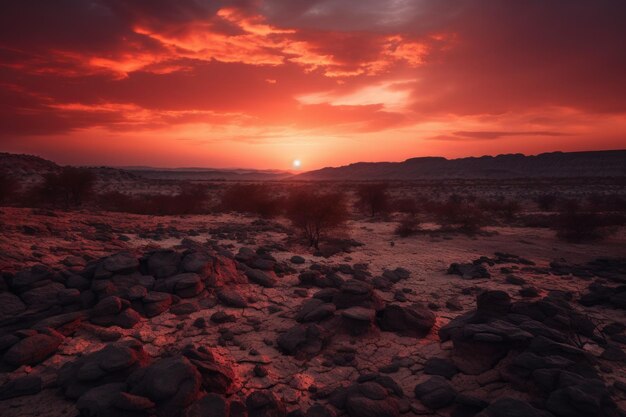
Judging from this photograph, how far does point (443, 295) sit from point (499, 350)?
174 inches

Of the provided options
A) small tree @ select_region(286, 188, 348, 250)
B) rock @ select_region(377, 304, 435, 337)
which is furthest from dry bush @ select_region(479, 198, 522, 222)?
rock @ select_region(377, 304, 435, 337)

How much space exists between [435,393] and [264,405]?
8.38ft

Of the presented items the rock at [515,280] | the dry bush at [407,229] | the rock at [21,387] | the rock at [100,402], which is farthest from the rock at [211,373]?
the dry bush at [407,229]

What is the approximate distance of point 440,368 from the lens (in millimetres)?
6094

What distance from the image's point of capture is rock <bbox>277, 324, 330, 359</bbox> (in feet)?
22.4

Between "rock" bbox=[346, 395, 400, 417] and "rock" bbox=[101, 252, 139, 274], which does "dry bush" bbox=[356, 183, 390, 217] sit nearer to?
"rock" bbox=[101, 252, 139, 274]

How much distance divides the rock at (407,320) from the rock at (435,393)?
1.91 meters

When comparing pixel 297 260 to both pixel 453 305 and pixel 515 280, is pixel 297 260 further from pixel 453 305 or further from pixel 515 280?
pixel 515 280

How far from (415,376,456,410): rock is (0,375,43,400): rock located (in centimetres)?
576

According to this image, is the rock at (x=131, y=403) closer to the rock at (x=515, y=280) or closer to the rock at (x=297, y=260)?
the rock at (x=297, y=260)

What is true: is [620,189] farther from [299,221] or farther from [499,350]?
[499,350]

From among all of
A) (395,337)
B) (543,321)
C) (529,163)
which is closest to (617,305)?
(543,321)

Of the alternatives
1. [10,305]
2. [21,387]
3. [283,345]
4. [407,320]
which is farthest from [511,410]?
[10,305]

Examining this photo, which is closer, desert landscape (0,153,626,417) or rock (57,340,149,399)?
desert landscape (0,153,626,417)
